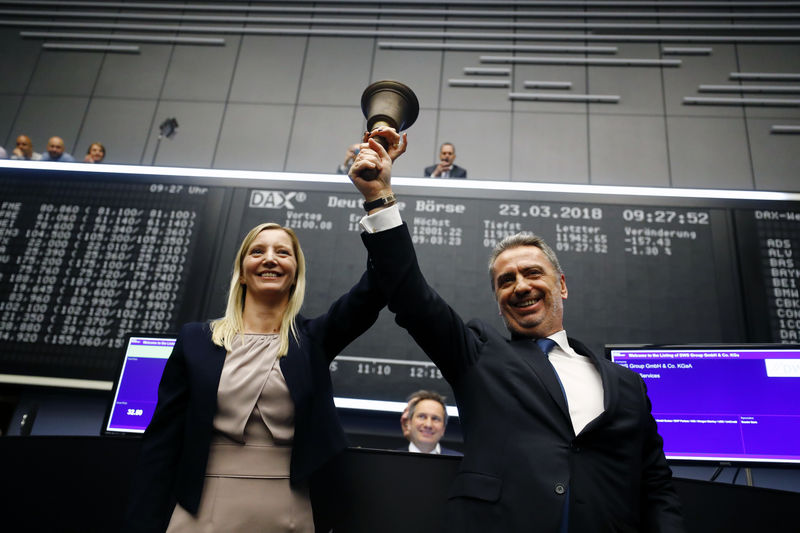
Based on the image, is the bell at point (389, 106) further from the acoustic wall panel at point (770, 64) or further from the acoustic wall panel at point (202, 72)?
the acoustic wall panel at point (770, 64)

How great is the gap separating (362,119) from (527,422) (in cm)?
443

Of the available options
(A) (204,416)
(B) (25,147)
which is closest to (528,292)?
(A) (204,416)

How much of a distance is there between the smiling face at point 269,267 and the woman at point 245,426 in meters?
0.02

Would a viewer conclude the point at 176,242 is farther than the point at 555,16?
No

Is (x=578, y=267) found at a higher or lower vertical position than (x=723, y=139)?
lower

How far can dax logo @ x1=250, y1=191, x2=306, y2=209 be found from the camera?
3650mm

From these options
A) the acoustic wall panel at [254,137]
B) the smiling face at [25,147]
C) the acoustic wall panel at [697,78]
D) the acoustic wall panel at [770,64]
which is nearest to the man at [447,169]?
the acoustic wall panel at [254,137]

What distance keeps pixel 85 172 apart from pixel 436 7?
3.60 meters

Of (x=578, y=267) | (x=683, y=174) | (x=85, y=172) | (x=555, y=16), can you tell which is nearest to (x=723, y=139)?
(x=683, y=174)

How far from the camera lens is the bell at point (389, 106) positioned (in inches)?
53.0

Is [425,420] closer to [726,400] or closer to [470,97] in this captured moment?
[726,400]

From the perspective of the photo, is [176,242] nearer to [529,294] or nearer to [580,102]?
[529,294]

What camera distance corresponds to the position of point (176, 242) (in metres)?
3.57

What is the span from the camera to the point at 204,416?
3.83ft
